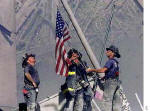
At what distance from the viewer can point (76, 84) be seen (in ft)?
37.4

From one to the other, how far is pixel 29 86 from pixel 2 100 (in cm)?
1497

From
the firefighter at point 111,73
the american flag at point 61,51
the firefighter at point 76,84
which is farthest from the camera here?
the american flag at point 61,51

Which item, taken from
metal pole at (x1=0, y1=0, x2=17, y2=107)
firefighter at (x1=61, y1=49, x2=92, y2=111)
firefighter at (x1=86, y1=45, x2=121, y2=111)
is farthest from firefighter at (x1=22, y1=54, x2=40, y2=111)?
metal pole at (x1=0, y1=0, x2=17, y2=107)

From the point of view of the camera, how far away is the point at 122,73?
2700 centimetres

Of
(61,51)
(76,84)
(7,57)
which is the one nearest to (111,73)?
(76,84)

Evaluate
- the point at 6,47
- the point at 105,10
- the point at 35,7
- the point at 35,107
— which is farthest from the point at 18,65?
the point at 35,107

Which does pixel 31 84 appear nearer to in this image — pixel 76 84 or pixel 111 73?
pixel 76 84

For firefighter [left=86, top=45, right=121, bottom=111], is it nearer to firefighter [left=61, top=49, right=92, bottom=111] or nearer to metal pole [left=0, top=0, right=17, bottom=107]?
firefighter [left=61, top=49, right=92, bottom=111]

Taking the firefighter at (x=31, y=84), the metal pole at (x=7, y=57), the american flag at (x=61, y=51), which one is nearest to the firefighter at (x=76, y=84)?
the american flag at (x=61, y=51)

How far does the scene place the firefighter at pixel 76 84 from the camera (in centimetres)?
1134

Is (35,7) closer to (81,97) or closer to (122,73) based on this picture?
(122,73)

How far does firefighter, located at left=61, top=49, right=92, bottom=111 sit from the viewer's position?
11.3 m

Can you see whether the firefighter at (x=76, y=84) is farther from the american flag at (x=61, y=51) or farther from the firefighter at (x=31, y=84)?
the firefighter at (x=31, y=84)
